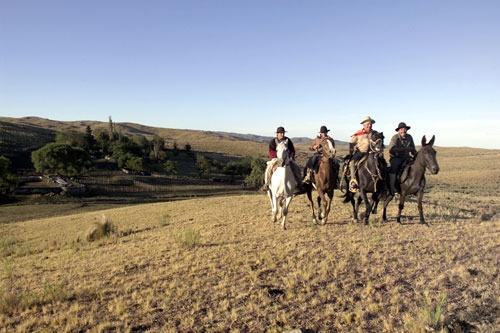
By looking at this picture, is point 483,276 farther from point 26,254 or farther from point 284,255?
point 26,254

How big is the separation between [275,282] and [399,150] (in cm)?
790

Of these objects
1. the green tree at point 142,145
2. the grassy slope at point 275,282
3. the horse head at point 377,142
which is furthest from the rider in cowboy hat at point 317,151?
the green tree at point 142,145

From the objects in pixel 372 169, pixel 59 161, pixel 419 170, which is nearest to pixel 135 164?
pixel 59 161

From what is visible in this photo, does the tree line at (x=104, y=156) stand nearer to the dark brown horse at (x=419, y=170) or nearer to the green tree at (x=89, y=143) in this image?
the green tree at (x=89, y=143)

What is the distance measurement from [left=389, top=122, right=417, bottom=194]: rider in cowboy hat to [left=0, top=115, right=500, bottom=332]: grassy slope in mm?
1949

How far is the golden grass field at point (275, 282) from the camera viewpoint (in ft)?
17.4

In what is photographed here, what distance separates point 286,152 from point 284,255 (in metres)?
4.22

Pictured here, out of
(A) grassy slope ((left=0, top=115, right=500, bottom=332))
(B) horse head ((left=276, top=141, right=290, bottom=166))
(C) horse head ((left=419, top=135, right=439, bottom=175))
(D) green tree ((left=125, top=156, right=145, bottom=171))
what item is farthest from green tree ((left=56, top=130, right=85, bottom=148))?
(C) horse head ((left=419, top=135, right=439, bottom=175))

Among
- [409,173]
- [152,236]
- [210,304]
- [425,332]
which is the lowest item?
[152,236]

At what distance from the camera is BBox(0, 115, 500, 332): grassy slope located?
5328 mm

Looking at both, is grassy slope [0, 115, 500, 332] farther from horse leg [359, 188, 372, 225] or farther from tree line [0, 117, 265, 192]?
tree line [0, 117, 265, 192]

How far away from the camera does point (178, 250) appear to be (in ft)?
32.6

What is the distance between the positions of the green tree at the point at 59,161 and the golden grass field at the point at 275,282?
2172 inches

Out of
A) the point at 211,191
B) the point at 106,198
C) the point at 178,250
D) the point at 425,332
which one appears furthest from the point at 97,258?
the point at 211,191
